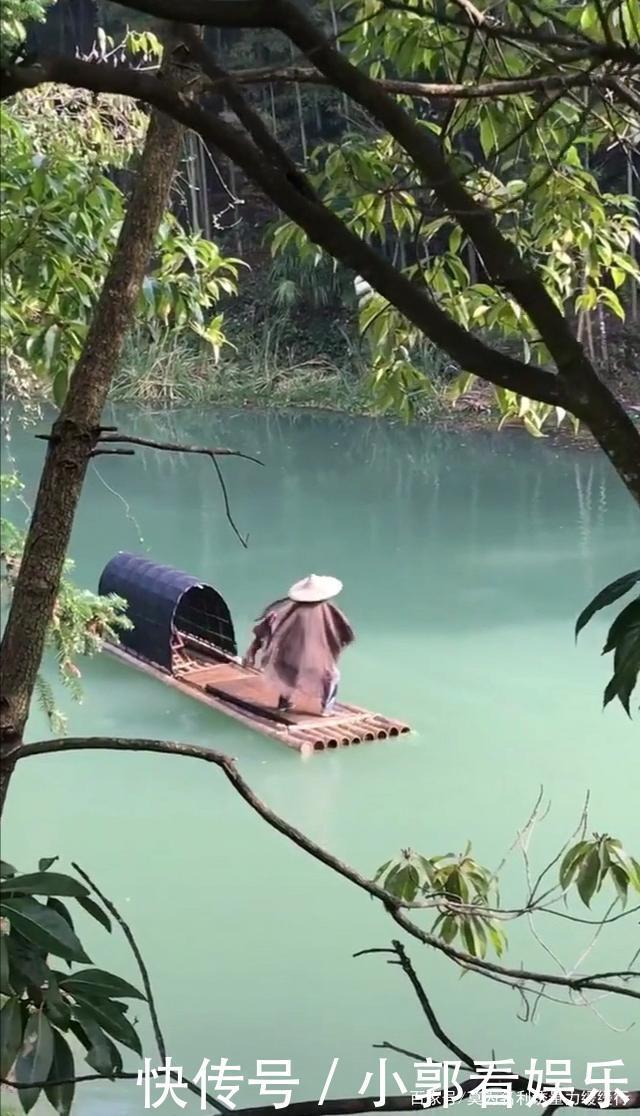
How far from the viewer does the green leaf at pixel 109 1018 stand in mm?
657

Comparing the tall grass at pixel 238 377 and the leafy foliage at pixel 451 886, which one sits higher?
the tall grass at pixel 238 377

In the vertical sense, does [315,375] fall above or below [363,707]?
above

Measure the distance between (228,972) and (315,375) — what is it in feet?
25.0

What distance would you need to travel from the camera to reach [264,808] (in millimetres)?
679

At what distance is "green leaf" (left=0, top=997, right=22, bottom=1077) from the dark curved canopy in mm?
3791

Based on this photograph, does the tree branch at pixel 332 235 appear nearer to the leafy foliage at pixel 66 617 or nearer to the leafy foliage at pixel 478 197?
the leafy foliage at pixel 478 197

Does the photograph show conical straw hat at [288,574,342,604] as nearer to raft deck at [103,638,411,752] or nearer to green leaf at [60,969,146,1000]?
raft deck at [103,638,411,752]

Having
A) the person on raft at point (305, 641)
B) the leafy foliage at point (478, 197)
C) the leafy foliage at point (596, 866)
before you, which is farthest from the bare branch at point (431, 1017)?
the person on raft at point (305, 641)

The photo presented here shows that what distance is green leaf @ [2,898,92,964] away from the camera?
59 centimetres

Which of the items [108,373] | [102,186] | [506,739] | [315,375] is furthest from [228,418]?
[108,373]

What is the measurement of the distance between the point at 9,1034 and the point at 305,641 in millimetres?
3361

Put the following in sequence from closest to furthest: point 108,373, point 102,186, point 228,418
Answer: point 108,373 < point 102,186 < point 228,418

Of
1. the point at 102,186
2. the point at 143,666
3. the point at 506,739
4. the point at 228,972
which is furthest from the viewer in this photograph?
the point at 143,666

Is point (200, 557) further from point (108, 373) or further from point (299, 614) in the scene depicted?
point (108, 373)
